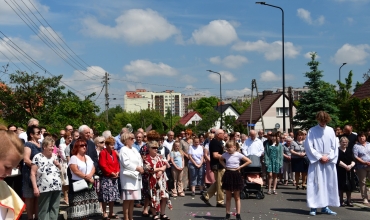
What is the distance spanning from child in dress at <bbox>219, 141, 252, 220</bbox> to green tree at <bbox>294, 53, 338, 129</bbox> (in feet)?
99.1

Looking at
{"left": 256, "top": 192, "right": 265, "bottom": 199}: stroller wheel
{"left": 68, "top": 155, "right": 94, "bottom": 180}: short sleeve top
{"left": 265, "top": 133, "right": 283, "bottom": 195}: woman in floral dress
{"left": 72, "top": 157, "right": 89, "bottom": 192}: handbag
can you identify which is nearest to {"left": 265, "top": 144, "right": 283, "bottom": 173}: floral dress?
{"left": 265, "top": 133, "right": 283, "bottom": 195}: woman in floral dress

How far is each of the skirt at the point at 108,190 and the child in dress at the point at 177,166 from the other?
15.4ft

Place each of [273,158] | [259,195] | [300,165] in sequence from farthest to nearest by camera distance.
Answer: [300,165]
[273,158]
[259,195]

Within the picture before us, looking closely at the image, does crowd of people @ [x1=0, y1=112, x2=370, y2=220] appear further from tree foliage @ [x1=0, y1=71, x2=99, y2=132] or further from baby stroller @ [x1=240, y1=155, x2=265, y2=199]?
tree foliage @ [x1=0, y1=71, x2=99, y2=132]

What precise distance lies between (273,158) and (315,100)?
26.1m

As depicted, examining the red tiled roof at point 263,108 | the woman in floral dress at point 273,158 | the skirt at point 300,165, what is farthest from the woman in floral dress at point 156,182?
the red tiled roof at point 263,108

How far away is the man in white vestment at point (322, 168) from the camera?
37.7 ft

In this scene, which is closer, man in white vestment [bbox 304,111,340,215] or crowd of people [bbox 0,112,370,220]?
crowd of people [bbox 0,112,370,220]

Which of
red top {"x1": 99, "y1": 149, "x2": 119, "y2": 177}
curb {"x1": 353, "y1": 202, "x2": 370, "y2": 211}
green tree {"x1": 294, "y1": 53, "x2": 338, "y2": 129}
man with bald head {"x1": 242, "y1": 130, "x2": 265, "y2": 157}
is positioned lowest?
curb {"x1": 353, "y1": 202, "x2": 370, "y2": 211}

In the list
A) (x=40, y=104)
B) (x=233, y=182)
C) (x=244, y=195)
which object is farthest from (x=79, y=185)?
(x=40, y=104)

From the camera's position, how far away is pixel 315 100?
4081 centimetres

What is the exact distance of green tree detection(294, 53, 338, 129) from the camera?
40.2 meters

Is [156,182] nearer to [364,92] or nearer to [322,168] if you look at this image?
[322,168]

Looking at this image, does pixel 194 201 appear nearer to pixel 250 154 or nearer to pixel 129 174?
pixel 250 154
